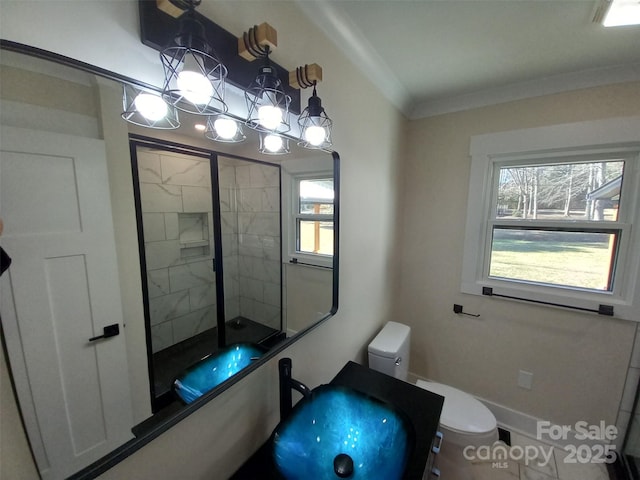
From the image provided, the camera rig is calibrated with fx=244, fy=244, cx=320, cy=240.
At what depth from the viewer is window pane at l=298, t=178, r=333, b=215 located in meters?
1.10

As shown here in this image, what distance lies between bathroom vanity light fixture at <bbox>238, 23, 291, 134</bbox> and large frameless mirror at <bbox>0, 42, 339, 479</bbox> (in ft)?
0.25

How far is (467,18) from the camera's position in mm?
1018

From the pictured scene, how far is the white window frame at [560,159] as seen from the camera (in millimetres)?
1393

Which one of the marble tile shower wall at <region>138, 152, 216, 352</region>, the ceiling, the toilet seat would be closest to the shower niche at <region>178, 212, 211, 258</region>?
the marble tile shower wall at <region>138, 152, 216, 352</region>

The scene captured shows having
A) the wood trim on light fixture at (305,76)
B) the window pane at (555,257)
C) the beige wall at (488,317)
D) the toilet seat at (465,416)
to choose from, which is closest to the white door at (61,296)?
the wood trim on light fixture at (305,76)

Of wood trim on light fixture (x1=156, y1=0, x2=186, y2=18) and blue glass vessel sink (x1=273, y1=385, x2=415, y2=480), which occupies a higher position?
wood trim on light fixture (x1=156, y1=0, x2=186, y2=18)

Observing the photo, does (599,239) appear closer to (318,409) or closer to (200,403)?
(318,409)

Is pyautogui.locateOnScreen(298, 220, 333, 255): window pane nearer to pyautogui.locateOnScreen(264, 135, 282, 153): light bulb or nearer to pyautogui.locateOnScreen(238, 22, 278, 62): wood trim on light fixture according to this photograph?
pyautogui.locateOnScreen(264, 135, 282, 153): light bulb

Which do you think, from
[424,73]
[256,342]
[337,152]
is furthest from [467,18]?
[256,342]

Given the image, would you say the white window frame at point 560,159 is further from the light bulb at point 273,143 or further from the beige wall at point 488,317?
the light bulb at point 273,143

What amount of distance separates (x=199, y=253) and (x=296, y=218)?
485 millimetres

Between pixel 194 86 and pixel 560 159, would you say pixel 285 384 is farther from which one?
pixel 560 159

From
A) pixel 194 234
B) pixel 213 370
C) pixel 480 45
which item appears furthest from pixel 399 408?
pixel 480 45

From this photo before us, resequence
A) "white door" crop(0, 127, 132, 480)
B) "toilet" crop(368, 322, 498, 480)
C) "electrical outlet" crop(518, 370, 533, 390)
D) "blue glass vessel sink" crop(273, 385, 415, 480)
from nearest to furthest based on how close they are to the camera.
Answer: "white door" crop(0, 127, 132, 480) < "blue glass vessel sink" crop(273, 385, 415, 480) < "toilet" crop(368, 322, 498, 480) < "electrical outlet" crop(518, 370, 533, 390)
